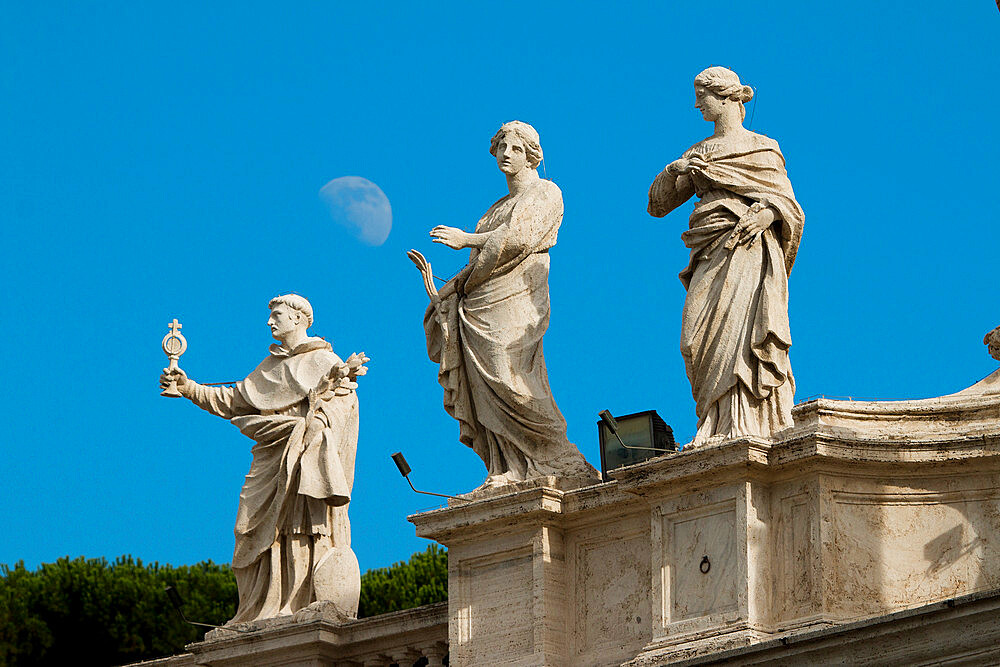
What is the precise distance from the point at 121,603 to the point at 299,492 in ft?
→ 59.4

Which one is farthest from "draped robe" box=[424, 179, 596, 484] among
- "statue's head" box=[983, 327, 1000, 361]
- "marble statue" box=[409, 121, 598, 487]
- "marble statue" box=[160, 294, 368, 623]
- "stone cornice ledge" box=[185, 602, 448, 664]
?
"statue's head" box=[983, 327, 1000, 361]

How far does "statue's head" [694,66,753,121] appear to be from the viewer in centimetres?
1723

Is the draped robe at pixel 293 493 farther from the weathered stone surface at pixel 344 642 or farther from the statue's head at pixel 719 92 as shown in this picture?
the statue's head at pixel 719 92

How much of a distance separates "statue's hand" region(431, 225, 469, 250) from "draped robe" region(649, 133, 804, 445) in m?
1.82

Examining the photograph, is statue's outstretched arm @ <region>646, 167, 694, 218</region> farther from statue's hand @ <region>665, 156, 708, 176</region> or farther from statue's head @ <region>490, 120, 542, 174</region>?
statue's head @ <region>490, 120, 542, 174</region>

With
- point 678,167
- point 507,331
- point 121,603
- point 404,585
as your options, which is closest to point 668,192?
point 678,167

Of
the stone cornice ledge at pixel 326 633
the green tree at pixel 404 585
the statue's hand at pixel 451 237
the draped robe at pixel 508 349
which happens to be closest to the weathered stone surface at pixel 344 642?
the stone cornice ledge at pixel 326 633

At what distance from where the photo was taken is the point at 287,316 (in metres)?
20.6

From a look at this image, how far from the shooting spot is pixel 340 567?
19.3m

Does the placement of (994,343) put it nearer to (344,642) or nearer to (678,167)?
(678,167)

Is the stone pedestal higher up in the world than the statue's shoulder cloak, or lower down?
lower down

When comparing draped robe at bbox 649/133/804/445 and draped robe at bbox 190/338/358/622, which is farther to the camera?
draped robe at bbox 190/338/358/622

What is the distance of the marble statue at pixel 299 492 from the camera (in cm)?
1941

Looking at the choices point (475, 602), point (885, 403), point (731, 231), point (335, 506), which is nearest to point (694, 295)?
point (731, 231)
